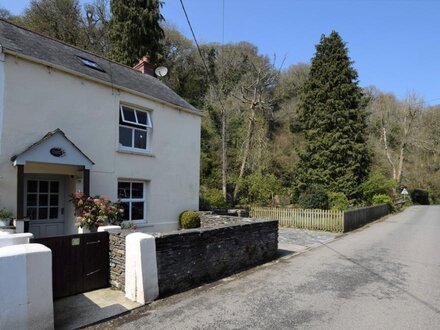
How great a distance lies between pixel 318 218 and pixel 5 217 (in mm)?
14783

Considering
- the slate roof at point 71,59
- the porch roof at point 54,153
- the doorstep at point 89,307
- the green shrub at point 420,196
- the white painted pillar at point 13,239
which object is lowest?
the green shrub at point 420,196

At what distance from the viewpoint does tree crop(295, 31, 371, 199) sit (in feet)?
91.7

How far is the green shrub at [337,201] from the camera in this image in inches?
943

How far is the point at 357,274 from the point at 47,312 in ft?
23.2

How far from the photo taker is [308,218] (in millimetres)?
18906

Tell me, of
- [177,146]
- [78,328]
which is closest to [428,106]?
[177,146]

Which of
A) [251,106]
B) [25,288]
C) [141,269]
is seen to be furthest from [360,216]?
[25,288]

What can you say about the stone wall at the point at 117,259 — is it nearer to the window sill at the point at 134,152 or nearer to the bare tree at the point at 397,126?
the window sill at the point at 134,152

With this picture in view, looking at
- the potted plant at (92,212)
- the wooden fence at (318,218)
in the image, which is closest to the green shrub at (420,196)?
the wooden fence at (318,218)

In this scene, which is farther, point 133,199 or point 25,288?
point 133,199

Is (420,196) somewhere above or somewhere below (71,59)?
below

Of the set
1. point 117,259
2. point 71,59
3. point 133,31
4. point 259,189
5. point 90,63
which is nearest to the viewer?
point 117,259

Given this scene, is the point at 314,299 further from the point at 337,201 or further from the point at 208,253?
the point at 337,201

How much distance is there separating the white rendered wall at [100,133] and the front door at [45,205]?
451mm
